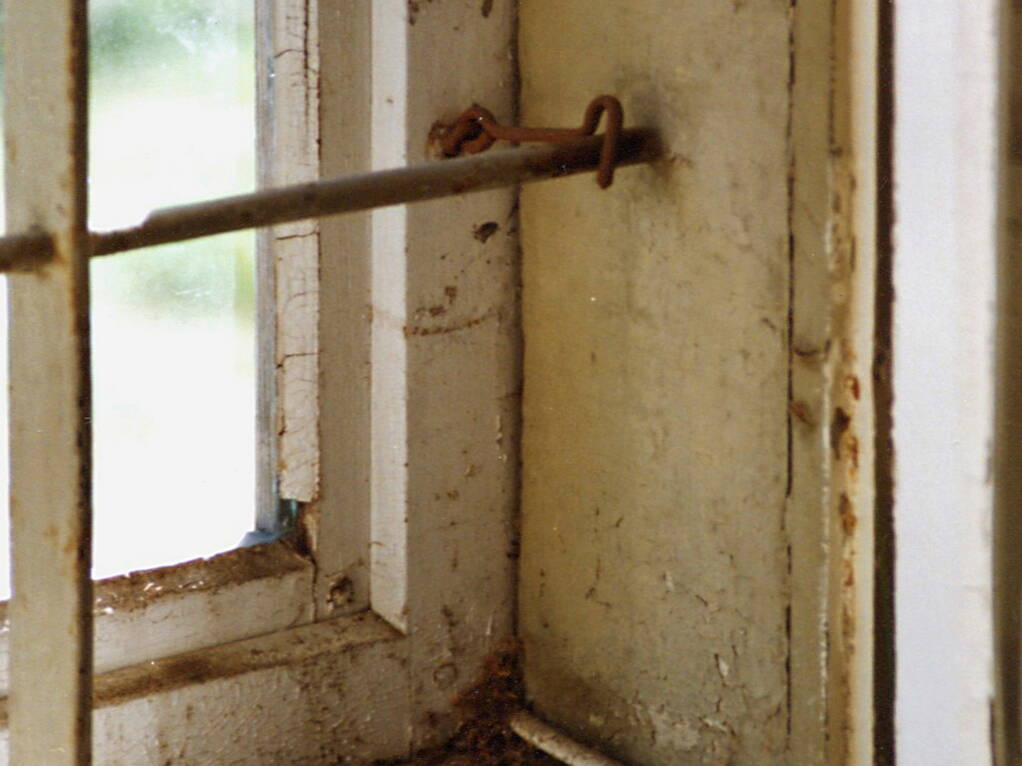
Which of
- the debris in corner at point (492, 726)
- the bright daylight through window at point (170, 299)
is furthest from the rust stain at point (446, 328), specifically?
the debris in corner at point (492, 726)

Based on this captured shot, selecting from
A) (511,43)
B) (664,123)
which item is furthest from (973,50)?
(511,43)

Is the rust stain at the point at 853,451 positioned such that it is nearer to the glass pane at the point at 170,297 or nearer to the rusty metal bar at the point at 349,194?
the rusty metal bar at the point at 349,194

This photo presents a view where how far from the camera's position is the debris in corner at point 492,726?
0.93 metres

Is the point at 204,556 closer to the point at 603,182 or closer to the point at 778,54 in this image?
the point at 603,182

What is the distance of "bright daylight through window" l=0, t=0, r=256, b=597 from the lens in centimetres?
83

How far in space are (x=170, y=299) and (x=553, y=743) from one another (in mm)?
408

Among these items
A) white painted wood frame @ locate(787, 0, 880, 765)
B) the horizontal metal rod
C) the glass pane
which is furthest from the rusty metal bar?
the glass pane

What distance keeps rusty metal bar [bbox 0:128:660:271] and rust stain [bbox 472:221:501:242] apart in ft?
0.49

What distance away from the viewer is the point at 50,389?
1.89ft

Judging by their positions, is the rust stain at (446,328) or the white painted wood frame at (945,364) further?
the rust stain at (446,328)

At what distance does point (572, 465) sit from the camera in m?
0.90

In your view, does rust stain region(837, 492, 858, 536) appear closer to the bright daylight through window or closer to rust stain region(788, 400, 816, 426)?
rust stain region(788, 400, 816, 426)

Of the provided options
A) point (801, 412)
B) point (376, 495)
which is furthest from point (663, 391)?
point (376, 495)

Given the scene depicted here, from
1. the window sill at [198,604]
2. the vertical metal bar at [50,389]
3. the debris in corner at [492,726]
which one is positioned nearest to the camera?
the vertical metal bar at [50,389]
